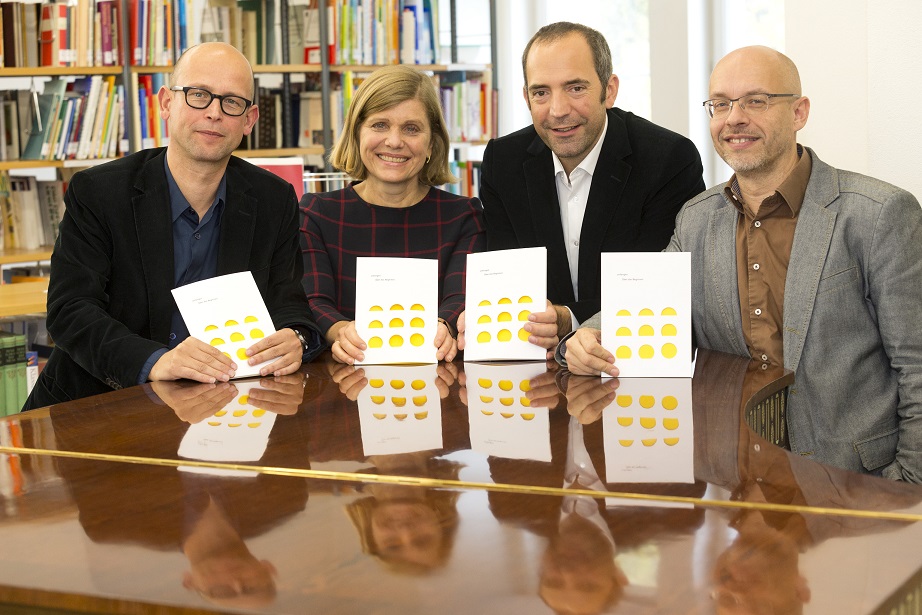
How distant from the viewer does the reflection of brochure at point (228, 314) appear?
233 centimetres

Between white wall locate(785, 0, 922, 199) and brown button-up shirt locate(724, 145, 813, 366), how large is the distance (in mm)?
917

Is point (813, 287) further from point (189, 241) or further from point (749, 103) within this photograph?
point (189, 241)

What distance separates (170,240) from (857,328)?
1.76 metres

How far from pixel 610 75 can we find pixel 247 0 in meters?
3.30

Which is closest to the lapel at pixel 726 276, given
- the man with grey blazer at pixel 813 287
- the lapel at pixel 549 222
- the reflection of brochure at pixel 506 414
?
the man with grey blazer at pixel 813 287

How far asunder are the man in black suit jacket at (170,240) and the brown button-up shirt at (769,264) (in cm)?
111

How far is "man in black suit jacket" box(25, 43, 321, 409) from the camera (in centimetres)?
253

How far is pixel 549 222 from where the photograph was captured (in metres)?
3.15

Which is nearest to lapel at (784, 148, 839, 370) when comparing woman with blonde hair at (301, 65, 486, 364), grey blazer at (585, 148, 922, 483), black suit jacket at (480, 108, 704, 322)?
grey blazer at (585, 148, 922, 483)

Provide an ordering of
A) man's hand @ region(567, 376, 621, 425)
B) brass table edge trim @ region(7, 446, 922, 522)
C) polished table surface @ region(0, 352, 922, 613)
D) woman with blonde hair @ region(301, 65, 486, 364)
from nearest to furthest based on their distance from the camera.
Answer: polished table surface @ region(0, 352, 922, 613)
brass table edge trim @ region(7, 446, 922, 522)
man's hand @ region(567, 376, 621, 425)
woman with blonde hair @ region(301, 65, 486, 364)

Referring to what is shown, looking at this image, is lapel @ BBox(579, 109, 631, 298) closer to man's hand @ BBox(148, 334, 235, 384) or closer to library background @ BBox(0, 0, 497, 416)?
man's hand @ BBox(148, 334, 235, 384)

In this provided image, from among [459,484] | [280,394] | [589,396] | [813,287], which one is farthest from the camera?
[813,287]

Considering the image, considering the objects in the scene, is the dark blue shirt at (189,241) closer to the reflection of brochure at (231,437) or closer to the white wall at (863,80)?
the reflection of brochure at (231,437)

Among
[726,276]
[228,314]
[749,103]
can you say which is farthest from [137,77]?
[726,276]
